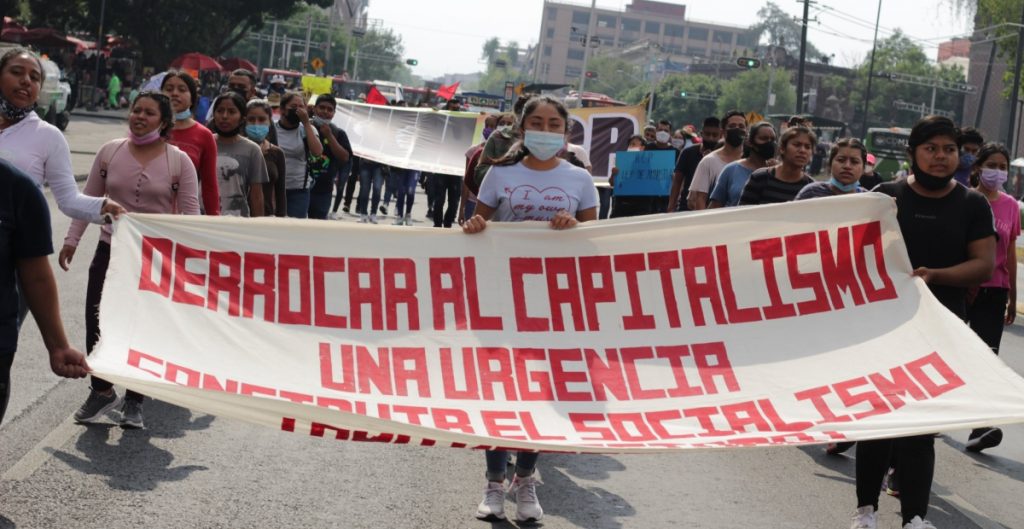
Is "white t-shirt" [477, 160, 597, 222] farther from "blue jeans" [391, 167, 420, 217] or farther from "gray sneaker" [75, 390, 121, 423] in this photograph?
"blue jeans" [391, 167, 420, 217]

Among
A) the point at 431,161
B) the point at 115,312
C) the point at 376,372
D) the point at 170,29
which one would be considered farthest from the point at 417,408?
the point at 170,29

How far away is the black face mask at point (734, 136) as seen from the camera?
10.3 meters

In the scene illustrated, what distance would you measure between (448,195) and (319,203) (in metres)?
6.29

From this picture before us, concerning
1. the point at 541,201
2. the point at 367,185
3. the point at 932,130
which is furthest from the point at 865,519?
the point at 367,185

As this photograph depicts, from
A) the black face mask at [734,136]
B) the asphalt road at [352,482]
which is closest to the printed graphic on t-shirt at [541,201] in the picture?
the asphalt road at [352,482]

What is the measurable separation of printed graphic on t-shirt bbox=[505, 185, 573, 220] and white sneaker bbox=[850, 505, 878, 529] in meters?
1.78

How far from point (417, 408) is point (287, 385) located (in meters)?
0.49

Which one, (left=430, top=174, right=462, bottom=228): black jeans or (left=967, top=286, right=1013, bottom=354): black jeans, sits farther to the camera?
(left=430, top=174, right=462, bottom=228): black jeans

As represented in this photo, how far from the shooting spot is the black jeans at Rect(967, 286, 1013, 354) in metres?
8.61

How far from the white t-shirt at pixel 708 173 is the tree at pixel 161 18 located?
50212 mm

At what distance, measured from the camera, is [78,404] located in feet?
25.5

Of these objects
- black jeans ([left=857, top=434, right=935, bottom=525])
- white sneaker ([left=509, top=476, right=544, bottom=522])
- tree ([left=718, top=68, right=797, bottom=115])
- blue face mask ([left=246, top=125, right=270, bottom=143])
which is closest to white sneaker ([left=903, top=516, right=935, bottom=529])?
black jeans ([left=857, top=434, right=935, bottom=525])

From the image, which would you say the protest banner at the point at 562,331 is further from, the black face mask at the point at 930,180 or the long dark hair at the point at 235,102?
the long dark hair at the point at 235,102

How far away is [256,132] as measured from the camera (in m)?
9.34
